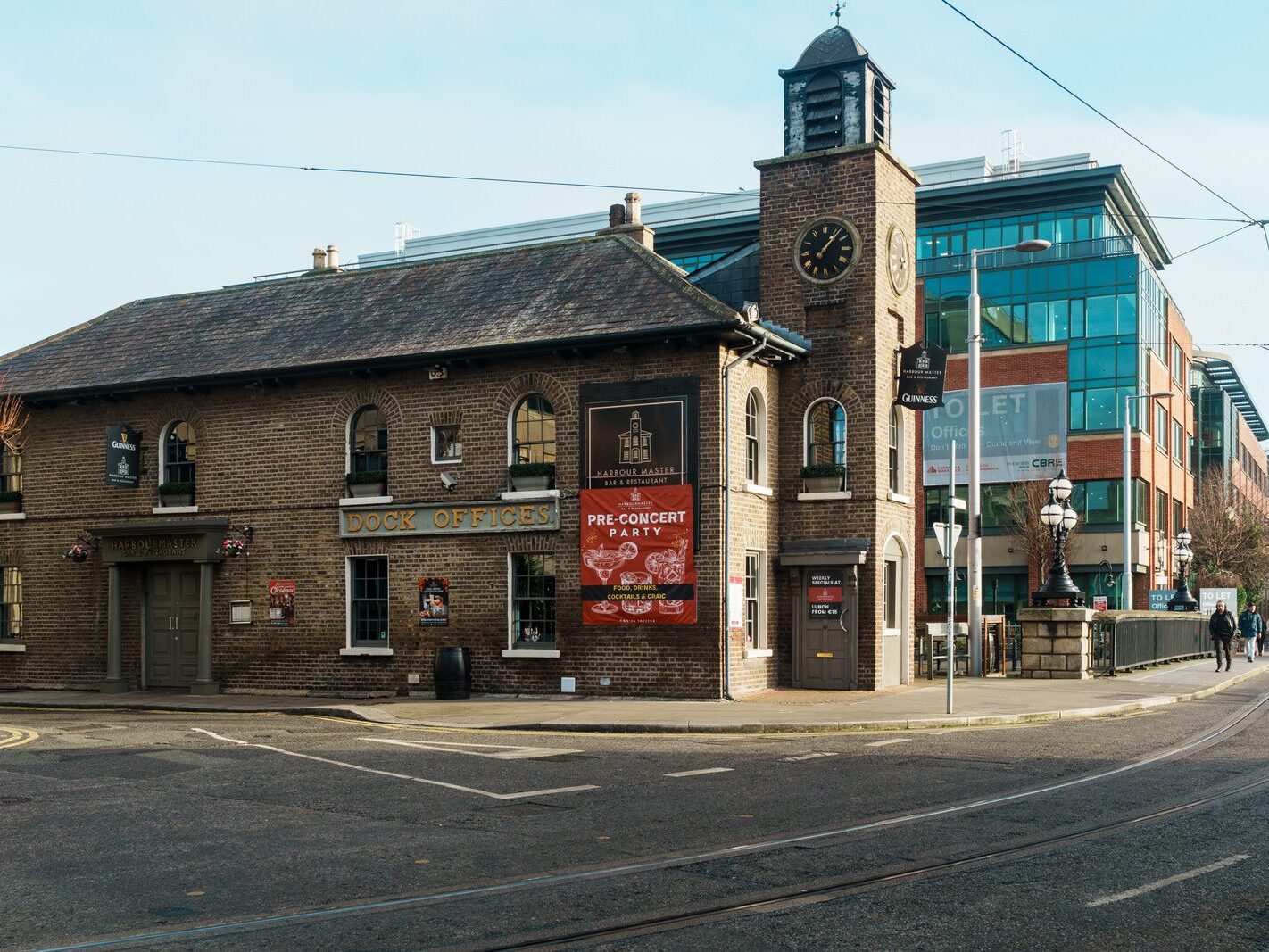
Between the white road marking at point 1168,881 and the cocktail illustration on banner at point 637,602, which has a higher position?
the cocktail illustration on banner at point 637,602

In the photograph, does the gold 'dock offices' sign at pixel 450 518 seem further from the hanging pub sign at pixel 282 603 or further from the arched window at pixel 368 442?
the hanging pub sign at pixel 282 603

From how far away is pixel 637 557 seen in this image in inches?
895

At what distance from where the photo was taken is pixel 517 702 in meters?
22.4

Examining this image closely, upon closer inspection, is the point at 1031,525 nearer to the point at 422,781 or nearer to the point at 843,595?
the point at 843,595

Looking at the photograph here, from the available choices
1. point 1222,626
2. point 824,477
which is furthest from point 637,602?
point 1222,626

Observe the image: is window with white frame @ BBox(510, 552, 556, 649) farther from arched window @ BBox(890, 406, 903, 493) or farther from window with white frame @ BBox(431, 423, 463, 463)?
arched window @ BBox(890, 406, 903, 493)

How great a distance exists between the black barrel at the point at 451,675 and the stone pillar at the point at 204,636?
5.17 m

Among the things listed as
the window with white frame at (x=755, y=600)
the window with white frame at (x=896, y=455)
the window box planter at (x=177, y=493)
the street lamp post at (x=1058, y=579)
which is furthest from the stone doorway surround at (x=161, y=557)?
the street lamp post at (x=1058, y=579)

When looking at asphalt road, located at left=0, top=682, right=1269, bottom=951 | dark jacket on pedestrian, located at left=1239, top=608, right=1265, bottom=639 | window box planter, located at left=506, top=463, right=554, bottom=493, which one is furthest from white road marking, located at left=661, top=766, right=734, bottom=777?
dark jacket on pedestrian, located at left=1239, top=608, right=1265, bottom=639

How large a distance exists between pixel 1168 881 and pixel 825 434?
16.7 m

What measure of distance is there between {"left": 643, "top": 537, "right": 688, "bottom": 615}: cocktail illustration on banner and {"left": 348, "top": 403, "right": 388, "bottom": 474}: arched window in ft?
18.7

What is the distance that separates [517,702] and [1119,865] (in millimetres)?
14612

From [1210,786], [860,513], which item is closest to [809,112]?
[860,513]

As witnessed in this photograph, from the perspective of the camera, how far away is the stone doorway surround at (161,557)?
84.8 feet
